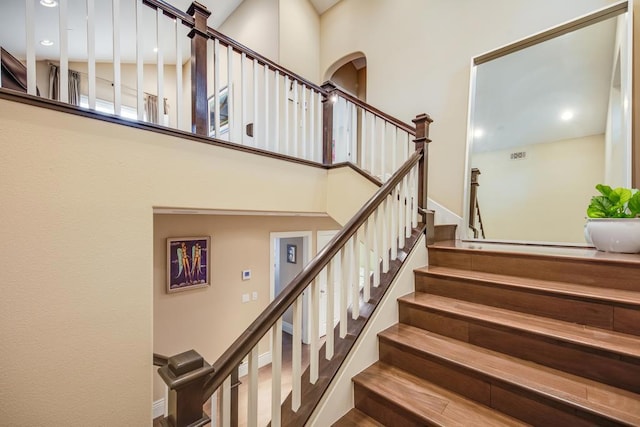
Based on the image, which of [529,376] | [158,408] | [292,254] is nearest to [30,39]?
[529,376]

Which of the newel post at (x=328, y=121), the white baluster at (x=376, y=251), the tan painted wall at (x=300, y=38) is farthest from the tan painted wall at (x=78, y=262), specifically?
the tan painted wall at (x=300, y=38)

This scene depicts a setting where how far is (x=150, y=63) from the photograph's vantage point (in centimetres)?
552

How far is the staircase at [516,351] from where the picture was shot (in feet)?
3.89

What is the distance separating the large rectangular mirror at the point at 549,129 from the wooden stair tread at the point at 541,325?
4.73 feet

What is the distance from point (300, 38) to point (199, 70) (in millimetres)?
3146

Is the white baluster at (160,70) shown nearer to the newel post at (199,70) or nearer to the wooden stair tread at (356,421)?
the newel post at (199,70)

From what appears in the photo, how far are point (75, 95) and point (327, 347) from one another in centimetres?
518

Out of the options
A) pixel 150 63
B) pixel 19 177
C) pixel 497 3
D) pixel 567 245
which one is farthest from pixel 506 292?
pixel 150 63

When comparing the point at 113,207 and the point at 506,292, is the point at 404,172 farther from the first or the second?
the point at 113,207

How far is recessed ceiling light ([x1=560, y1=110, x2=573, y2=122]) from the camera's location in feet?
8.30

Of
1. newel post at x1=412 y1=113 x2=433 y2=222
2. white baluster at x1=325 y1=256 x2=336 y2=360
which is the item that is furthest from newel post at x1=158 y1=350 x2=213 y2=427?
newel post at x1=412 y1=113 x2=433 y2=222

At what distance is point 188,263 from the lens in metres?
3.24

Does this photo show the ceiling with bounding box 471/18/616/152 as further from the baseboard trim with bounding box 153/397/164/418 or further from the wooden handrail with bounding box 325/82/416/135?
the baseboard trim with bounding box 153/397/164/418

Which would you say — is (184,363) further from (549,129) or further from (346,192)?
(549,129)
